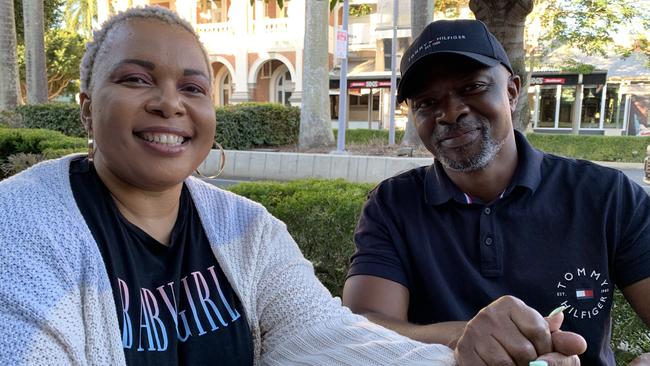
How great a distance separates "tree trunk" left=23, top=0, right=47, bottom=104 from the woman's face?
15030 mm

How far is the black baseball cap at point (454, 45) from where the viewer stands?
1.96m

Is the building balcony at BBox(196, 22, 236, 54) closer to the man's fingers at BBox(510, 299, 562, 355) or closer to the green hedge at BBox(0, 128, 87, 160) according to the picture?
the green hedge at BBox(0, 128, 87, 160)

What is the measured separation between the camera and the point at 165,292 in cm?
158

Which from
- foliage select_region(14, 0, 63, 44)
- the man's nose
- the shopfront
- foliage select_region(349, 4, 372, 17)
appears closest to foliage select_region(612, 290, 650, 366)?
the man's nose

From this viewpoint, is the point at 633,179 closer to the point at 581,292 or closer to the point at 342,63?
the point at 342,63

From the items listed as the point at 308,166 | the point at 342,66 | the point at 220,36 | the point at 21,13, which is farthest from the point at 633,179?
the point at 220,36

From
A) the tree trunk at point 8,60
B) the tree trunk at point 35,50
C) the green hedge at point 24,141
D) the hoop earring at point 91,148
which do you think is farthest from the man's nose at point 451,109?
the tree trunk at point 35,50

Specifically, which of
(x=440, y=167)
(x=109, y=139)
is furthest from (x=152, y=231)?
(x=440, y=167)

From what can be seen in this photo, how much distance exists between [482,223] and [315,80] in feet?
39.4

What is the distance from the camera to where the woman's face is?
1.56 meters

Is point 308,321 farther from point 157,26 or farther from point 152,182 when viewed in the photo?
point 157,26

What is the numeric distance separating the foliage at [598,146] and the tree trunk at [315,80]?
24.0 feet

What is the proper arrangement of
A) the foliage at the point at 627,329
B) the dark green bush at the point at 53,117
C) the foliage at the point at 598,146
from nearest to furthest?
the foliage at the point at 627,329
the dark green bush at the point at 53,117
the foliage at the point at 598,146

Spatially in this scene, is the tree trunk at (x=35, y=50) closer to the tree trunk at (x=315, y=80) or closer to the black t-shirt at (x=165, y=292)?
the tree trunk at (x=315, y=80)
